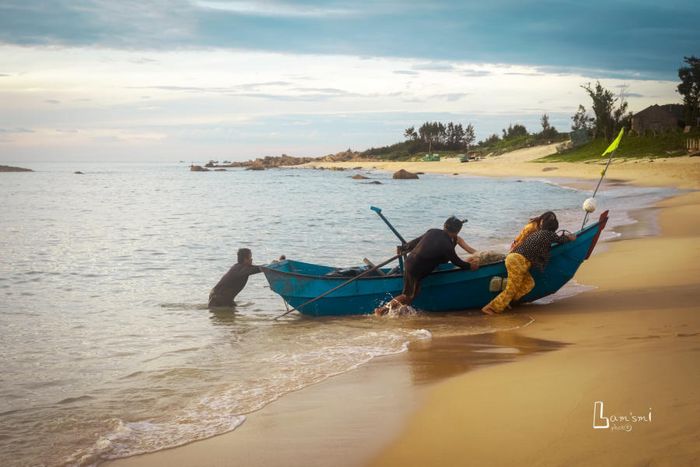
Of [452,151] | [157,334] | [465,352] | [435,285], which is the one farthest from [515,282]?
[452,151]

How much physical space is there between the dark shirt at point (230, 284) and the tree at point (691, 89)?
50895mm

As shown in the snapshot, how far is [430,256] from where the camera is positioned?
942cm

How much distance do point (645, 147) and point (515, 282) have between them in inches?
1767

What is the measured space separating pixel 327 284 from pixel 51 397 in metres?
4.47

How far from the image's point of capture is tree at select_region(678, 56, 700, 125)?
53075mm

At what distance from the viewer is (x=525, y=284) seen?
9383 millimetres

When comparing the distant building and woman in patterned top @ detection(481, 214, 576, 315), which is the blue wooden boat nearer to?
woman in patterned top @ detection(481, 214, 576, 315)

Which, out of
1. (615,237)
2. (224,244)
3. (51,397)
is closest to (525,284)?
(51,397)

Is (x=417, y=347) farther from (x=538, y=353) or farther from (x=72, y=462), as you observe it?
(x=72, y=462)

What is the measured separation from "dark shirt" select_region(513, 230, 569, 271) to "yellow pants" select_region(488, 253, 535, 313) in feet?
0.30

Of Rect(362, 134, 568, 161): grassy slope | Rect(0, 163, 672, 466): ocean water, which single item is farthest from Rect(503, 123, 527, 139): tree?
Rect(0, 163, 672, 466): ocean water

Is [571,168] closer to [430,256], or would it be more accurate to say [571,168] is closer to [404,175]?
[404,175]

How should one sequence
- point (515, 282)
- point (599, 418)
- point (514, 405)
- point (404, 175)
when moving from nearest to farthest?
point (599, 418) < point (514, 405) < point (515, 282) < point (404, 175)

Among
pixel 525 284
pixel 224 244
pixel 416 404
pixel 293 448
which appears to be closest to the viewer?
pixel 293 448
